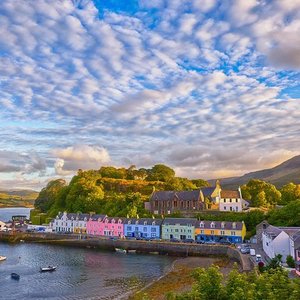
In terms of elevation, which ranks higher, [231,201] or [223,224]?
[231,201]

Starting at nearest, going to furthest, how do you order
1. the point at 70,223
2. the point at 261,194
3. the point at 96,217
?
the point at 96,217 → the point at 261,194 → the point at 70,223

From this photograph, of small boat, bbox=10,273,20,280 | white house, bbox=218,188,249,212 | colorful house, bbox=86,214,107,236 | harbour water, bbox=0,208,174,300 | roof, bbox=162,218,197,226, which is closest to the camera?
harbour water, bbox=0,208,174,300

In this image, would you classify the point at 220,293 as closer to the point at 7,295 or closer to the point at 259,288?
the point at 259,288

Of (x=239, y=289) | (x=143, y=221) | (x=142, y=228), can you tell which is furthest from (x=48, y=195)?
(x=239, y=289)

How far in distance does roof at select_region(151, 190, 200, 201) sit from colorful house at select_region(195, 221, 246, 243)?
1164 cm

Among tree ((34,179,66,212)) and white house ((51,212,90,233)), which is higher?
tree ((34,179,66,212))

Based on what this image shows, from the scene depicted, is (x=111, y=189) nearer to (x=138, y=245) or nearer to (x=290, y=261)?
(x=138, y=245)

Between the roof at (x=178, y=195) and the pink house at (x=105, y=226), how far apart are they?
11.4m

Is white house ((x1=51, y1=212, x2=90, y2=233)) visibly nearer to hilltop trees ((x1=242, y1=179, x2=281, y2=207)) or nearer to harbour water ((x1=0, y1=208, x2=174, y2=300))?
harbour water ((x1=0, y1=208, x2=174, y2=300))

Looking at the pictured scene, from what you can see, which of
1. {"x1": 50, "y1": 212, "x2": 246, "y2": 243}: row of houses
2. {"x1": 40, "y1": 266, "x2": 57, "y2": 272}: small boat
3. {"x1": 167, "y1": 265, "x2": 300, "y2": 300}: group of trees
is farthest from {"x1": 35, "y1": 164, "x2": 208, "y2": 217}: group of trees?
{"x1": 167, "y1": 265, "x2": 300, "y2": 300}: group of trees

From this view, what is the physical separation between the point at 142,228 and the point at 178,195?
12.9 m

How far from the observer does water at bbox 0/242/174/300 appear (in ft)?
120

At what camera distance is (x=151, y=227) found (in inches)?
2776

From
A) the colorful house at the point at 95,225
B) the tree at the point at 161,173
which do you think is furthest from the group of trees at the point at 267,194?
the colorful house at the point at 95,225
